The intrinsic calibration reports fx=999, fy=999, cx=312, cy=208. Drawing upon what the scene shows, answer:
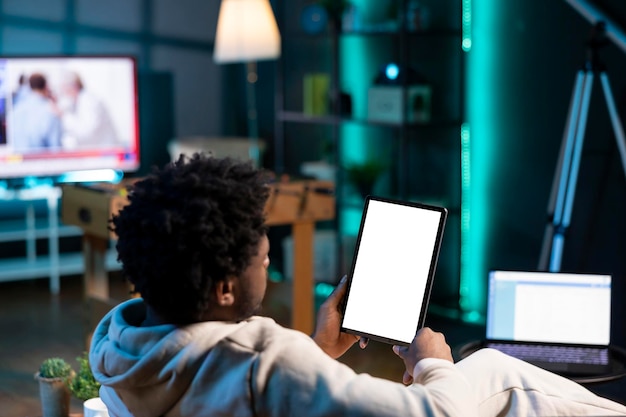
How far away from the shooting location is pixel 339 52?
544 centimetres

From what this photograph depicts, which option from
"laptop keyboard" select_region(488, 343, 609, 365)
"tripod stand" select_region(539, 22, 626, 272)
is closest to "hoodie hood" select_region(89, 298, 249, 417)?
"laptop keyboard" select_region(488, 343, 609, 365)

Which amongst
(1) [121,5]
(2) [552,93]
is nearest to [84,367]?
(2) [552,93]

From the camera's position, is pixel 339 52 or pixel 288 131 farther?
pixel 288 131

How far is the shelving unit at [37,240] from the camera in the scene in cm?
552

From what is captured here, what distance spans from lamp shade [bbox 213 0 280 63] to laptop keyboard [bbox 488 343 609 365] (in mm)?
3117

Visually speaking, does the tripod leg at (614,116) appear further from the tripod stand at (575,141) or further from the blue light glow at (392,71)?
the blue light glow at (392,71)

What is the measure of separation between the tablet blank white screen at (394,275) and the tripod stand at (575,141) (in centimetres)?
201

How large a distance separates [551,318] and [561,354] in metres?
0.12

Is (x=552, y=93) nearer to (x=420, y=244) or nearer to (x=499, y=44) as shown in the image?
(x=499, y=44)

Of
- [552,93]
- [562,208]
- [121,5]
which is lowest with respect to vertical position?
[562,208]

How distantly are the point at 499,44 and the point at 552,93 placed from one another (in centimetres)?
40

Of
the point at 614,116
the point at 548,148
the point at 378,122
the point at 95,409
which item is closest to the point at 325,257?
the point at 378,122

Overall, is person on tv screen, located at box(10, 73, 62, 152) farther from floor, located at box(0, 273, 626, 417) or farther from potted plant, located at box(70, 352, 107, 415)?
potted plant, located at box(70, 352, 107, 415)

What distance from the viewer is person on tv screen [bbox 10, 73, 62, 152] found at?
536 cm
